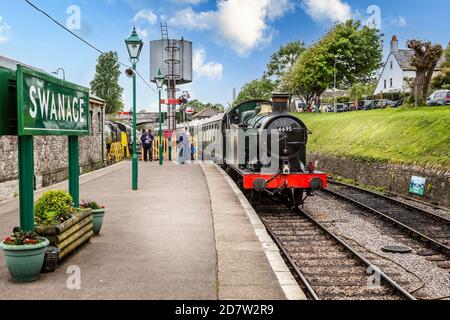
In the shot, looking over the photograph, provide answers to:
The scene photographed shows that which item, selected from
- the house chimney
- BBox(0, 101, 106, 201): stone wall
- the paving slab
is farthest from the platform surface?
the house chimney

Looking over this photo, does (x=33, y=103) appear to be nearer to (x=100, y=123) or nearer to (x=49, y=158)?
(x=49, y=158)

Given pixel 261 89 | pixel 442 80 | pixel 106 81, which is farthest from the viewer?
pixel 106 81

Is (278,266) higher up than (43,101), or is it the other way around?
(43,101)

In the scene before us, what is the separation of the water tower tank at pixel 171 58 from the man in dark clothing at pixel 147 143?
16419 mm

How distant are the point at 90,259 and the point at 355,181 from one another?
15.6 metres

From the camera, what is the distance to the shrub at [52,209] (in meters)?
6.23

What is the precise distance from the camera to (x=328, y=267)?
7.62m

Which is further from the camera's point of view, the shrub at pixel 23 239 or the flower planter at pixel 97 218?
the flower planter at pixel 97 218

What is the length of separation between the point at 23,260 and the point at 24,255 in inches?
2.5

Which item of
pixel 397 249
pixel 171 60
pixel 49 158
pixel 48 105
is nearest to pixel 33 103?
pixel 48 105

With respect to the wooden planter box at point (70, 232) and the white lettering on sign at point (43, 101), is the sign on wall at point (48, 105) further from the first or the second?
the wooden planter box at point (70, 232)

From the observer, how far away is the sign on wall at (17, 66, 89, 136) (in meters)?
5.26

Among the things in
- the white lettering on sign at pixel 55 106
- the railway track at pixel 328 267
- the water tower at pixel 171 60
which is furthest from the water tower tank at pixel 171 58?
the white lettering on sign at pixel 55 106
